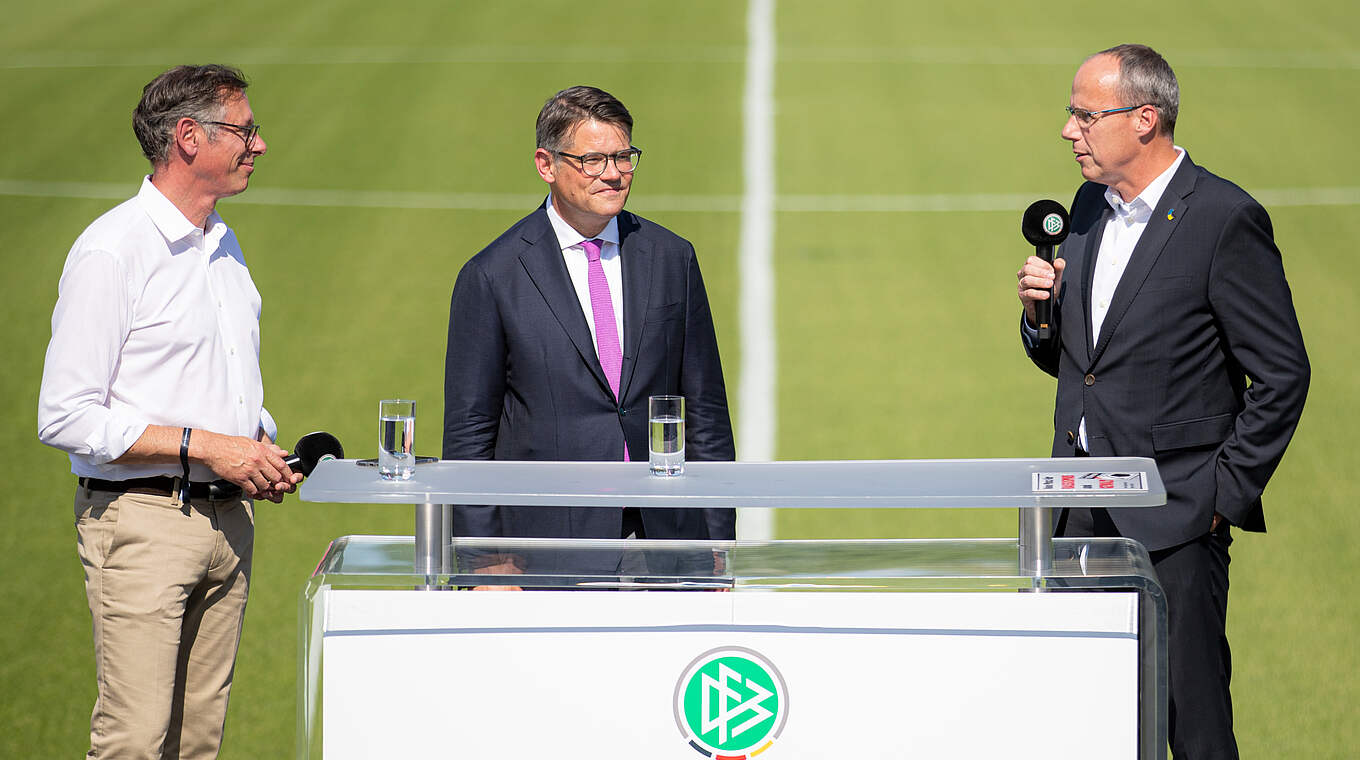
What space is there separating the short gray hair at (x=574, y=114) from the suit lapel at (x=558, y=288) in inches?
11.8

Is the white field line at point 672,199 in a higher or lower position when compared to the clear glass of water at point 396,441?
higher

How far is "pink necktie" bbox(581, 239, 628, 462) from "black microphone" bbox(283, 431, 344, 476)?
34.2 inches

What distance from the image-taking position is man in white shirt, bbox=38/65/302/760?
4.20 meters

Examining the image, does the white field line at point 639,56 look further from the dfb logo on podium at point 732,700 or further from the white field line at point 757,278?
the dfb logo on podium at point 732,700

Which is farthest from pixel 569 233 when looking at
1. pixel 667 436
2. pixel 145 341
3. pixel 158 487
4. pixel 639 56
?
pixel 639 56

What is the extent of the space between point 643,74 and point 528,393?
1003 cm

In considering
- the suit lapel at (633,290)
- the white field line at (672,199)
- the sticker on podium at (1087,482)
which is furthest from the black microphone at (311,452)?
the white field line at (672,199)

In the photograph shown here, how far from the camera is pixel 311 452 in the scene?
14.3 ft

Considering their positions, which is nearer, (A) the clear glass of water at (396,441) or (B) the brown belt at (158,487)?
(A) the clear glass of water at (396,441)

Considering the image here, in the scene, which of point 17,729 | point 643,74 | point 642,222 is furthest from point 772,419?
point 643,74

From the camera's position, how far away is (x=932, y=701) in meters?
3.66

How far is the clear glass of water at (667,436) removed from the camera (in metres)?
3.98

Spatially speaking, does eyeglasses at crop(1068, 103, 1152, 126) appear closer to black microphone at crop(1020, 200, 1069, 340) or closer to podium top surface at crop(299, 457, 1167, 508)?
black microphone at crop(1020, 200, 1069, 340)

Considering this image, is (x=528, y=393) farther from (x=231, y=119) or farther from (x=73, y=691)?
(x=73, y=691)
